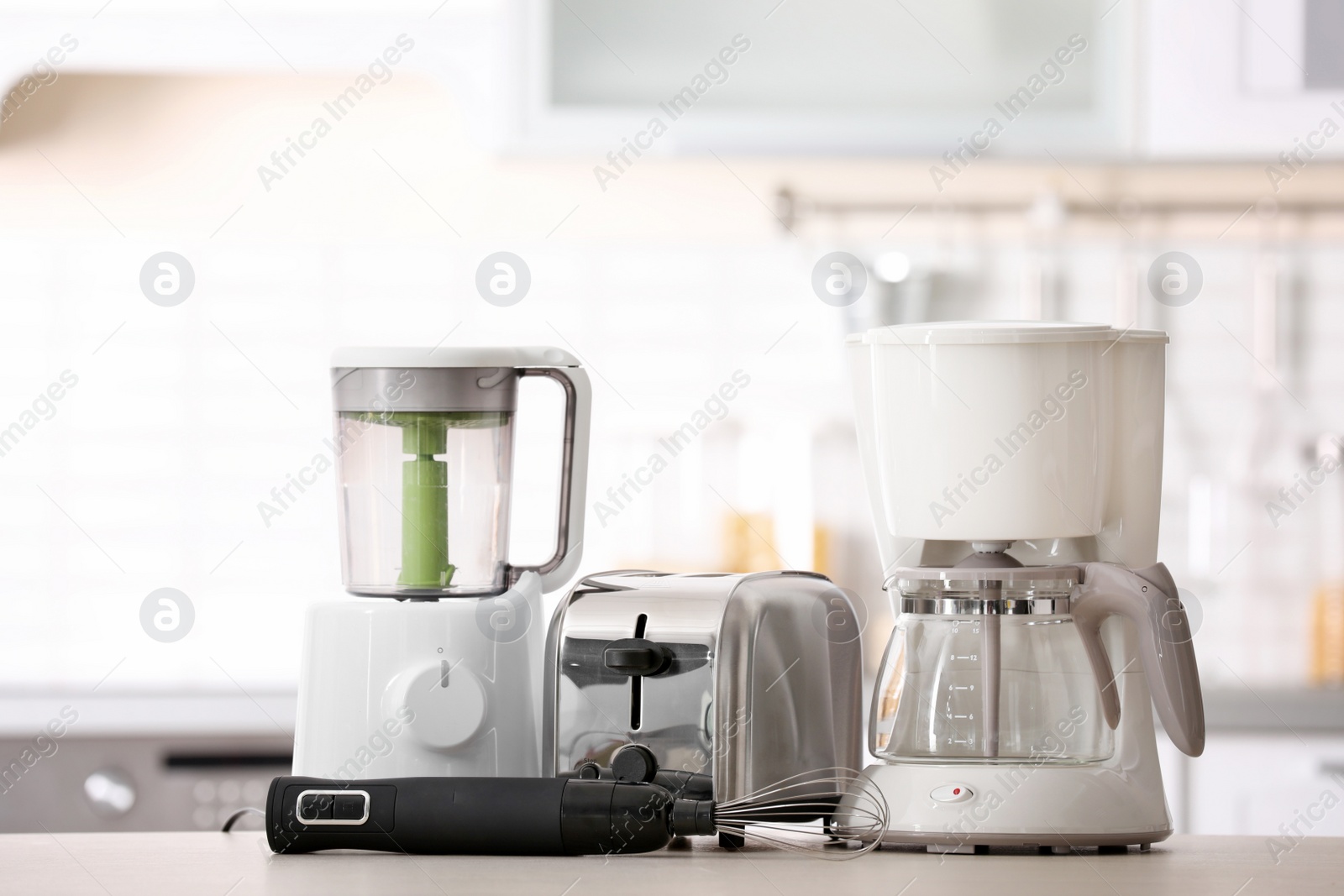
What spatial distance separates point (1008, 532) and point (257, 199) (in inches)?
67.1

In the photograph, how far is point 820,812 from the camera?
0.87 meters

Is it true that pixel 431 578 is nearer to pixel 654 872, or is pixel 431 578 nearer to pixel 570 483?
pixel 570 483

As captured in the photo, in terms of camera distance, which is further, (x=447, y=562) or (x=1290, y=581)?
(x=1290, y=581)

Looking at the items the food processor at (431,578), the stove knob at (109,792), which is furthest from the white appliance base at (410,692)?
the stove knob at (109,792)

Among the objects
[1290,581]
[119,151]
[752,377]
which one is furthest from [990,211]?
[119,151]

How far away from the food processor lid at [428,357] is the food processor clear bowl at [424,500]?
43 mm

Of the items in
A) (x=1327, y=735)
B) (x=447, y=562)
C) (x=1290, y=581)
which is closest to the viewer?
(x=447, y=562)

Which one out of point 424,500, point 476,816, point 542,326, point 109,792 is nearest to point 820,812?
point 476,816

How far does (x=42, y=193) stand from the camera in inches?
87.7

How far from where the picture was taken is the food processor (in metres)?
0.88

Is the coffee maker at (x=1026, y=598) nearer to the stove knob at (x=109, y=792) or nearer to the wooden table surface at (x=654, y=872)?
the wooden table surface at (x=654, y=872)

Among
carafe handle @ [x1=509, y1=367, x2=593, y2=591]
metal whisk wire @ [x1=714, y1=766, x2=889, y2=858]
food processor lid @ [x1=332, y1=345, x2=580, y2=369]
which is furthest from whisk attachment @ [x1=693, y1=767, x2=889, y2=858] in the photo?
food processor lid @ [x1=332, y1=345, x2=580, y2=369]

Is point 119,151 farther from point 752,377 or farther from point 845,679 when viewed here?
point 845,679

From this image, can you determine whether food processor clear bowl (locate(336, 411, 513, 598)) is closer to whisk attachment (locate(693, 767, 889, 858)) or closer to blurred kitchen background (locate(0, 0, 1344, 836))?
whisk attachment (locate(693, 767, 889, 858))
